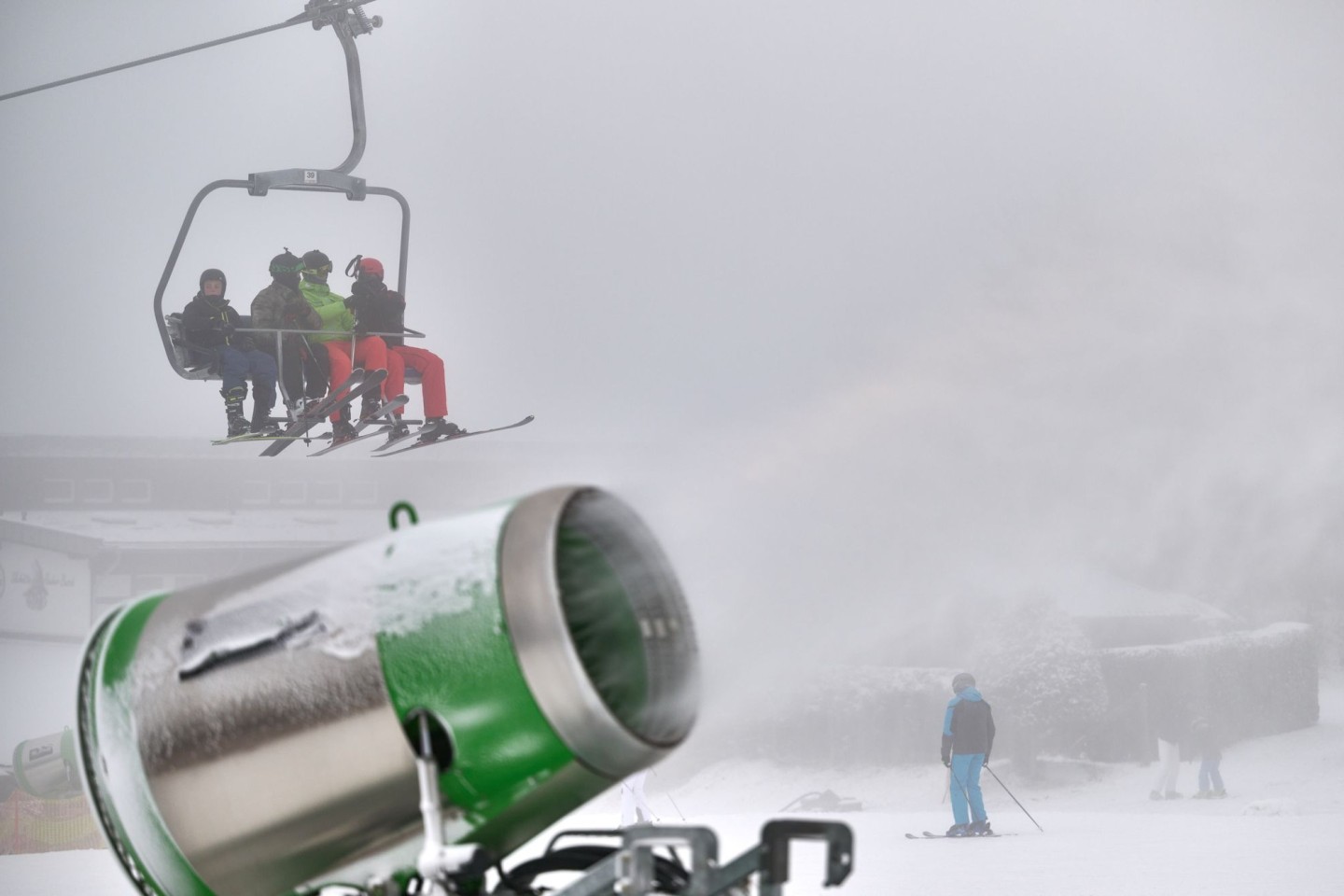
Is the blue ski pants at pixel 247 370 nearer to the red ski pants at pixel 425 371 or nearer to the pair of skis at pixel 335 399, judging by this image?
the pair of skis at pixel 335 399

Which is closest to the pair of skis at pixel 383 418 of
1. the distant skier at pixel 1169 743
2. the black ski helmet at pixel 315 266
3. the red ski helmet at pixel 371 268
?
the red ski helmet at pixel 371 268

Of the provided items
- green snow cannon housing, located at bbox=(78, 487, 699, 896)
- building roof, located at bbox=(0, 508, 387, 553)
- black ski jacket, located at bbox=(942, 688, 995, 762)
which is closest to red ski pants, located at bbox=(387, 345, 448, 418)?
black ski jacket, located at bbox=(942, 688, 995, 762)

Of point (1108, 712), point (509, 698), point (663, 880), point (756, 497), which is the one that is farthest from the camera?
point (756, 497)

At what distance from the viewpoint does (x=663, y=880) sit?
1.62 m

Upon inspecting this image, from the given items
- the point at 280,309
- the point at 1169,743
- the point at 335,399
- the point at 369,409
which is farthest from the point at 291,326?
the point at 1169,743

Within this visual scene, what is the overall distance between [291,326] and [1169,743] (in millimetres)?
17515

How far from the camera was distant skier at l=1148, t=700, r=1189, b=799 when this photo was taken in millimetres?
20594

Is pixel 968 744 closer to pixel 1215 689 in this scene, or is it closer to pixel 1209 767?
pixel 1209 767

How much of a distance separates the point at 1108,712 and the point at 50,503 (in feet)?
60.2

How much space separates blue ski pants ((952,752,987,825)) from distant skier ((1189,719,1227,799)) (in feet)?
30.6

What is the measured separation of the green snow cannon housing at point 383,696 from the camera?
152 centimetres

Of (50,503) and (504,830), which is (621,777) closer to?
(504,830)

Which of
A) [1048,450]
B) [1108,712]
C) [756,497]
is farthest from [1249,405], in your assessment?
[756,497]

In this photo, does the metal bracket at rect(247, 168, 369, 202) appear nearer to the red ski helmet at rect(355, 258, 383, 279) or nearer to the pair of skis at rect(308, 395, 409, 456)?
the red ski helmet at rect(355, 258, 383, 279)
